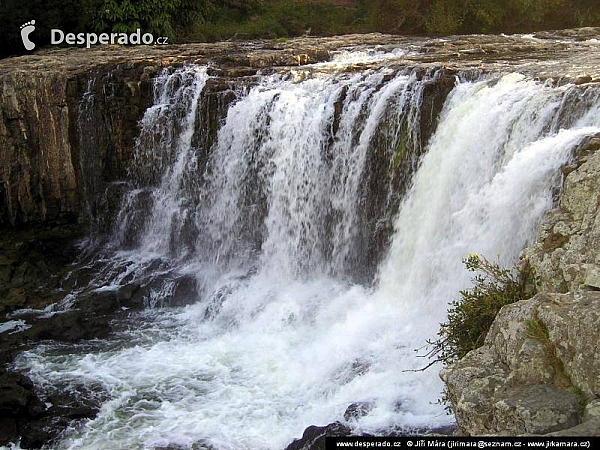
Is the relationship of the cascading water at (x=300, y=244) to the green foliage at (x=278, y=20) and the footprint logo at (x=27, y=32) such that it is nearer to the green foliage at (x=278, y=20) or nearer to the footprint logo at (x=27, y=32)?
the footprint logo at (x=27, y=32)

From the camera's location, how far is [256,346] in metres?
12.6

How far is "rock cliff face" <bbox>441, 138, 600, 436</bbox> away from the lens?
19.3ft

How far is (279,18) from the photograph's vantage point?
30531mm

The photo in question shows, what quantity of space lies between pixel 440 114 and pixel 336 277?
11.5ft

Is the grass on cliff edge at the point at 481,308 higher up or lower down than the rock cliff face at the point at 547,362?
lower down

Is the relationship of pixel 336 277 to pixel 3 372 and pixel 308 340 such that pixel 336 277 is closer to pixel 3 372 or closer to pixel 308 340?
pixel 308 340

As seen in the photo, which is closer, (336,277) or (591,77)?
(591,77)

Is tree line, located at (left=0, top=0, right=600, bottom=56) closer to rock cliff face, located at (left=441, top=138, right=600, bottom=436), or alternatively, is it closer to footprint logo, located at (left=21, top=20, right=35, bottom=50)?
footprint logo, located at (left=21, top=20, right=35, bottom=50)

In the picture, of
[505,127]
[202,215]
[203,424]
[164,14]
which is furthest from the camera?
[164,14]

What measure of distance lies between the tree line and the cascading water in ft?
27.3

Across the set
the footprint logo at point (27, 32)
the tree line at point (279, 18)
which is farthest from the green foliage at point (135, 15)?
the footprint logo at point (27, 32)

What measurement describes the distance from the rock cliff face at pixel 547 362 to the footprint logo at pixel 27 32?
64.4 feet

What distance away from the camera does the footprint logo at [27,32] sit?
75.9 ft

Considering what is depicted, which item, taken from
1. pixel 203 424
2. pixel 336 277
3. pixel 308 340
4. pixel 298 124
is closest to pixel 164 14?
pixel 298 124
